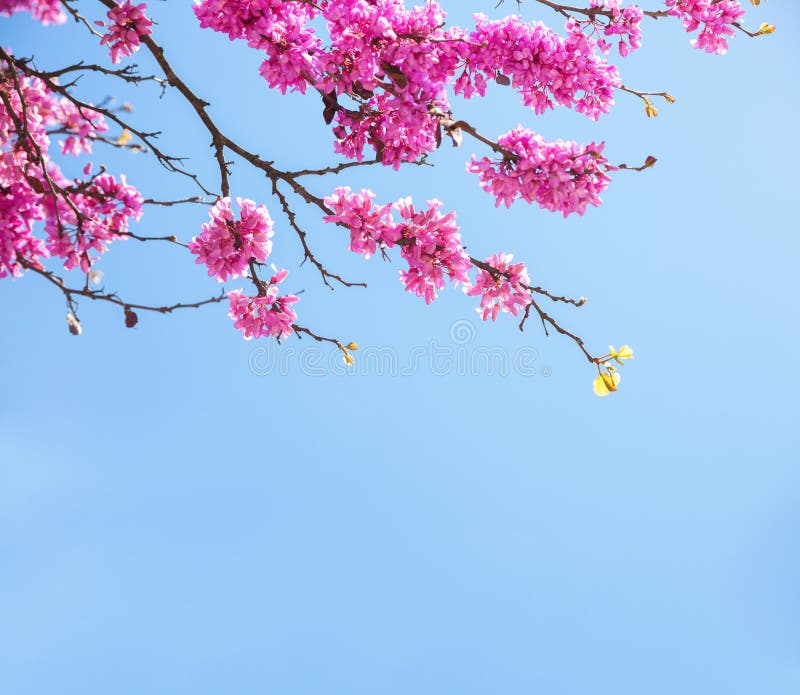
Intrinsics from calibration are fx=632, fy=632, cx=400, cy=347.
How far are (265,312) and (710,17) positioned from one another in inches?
132

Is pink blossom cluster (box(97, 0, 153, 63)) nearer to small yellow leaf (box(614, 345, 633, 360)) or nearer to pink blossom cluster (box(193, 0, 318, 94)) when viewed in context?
pink blossom cluster (box(193, 0, 318, 94))

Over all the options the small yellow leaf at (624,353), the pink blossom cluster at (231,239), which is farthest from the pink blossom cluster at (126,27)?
the small yellow leaf at (624,353)

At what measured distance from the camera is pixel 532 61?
3475mm

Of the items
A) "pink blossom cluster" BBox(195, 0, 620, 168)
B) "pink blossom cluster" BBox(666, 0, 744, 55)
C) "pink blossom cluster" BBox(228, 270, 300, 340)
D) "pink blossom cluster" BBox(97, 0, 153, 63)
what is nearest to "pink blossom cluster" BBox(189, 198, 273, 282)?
"pink blossom cluster" BBox(228, 270, 300, 340)

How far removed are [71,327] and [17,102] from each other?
1989 millimetres

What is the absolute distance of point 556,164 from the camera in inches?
114

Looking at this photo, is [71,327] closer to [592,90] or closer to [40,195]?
[40,195]

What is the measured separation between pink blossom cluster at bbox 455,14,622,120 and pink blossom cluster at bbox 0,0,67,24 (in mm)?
2027

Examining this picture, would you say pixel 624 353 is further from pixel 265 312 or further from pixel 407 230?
pixel 265 312

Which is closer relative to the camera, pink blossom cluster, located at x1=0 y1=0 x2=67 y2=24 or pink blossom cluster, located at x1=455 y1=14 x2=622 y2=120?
pink blossom cluster, located at x1=0 y1=0 x2=67 y2=24

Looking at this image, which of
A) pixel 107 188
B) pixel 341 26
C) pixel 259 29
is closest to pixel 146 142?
pixel 107 188

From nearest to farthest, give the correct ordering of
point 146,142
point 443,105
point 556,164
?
point 556,164 < point 443,105 < point 146,142

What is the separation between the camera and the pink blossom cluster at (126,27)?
133 inches

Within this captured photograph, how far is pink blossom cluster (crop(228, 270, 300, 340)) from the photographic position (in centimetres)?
351
